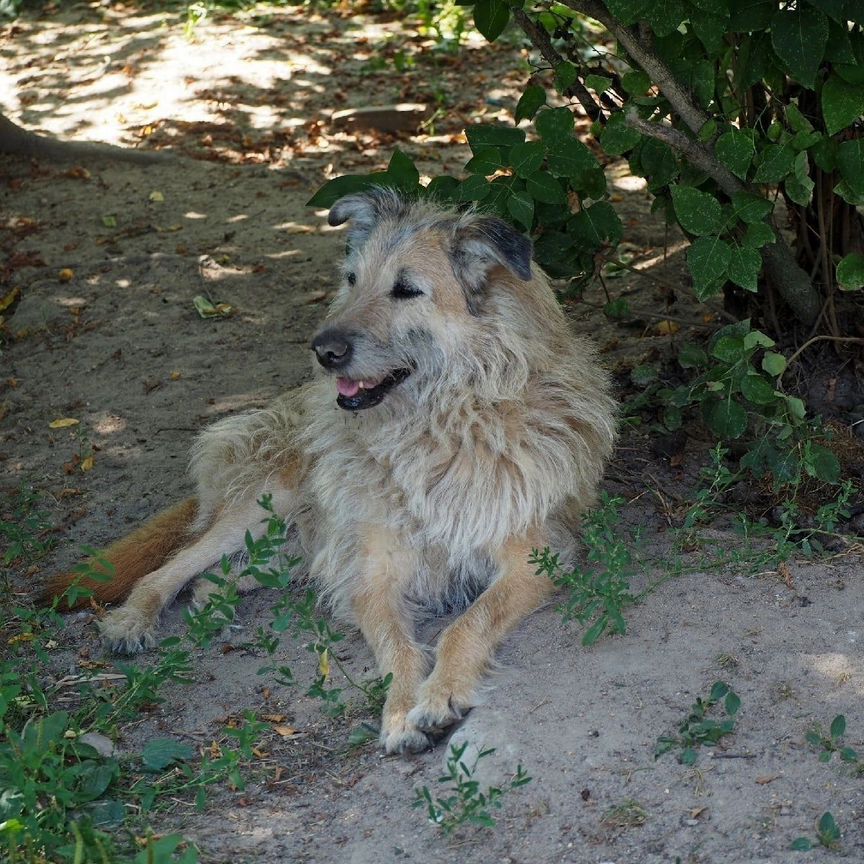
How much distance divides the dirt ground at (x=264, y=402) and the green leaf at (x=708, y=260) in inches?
42.9

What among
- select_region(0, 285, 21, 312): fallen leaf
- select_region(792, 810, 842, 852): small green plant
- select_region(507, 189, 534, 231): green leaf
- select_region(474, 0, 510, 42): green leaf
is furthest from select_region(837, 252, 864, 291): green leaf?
select_region(0, 285, 21, 312): fallen leaf

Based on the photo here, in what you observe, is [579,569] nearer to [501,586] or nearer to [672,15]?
[501,586]

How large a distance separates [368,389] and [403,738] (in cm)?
140

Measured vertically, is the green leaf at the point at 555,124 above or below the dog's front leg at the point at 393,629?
above

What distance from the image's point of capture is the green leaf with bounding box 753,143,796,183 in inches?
181

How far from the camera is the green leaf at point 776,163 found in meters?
4.60

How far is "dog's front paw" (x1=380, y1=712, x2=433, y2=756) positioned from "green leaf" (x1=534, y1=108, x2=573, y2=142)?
8.01ft

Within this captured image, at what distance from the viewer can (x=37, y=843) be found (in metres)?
3.22

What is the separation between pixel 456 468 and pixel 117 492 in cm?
230

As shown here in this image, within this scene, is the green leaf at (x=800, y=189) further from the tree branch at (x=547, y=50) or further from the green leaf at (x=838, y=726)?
the green leaf at (x=838, y=726)

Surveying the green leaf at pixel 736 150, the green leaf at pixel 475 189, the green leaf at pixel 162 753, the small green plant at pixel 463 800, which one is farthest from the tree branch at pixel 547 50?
the green leaf at pixel 162 753

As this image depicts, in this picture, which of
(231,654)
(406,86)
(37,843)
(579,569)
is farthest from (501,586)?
(406,86)

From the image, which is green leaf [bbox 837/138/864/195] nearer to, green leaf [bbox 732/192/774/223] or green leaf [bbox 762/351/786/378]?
green leaf [bbox 732/192/774/223]

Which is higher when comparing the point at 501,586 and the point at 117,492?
the point at 501,586
